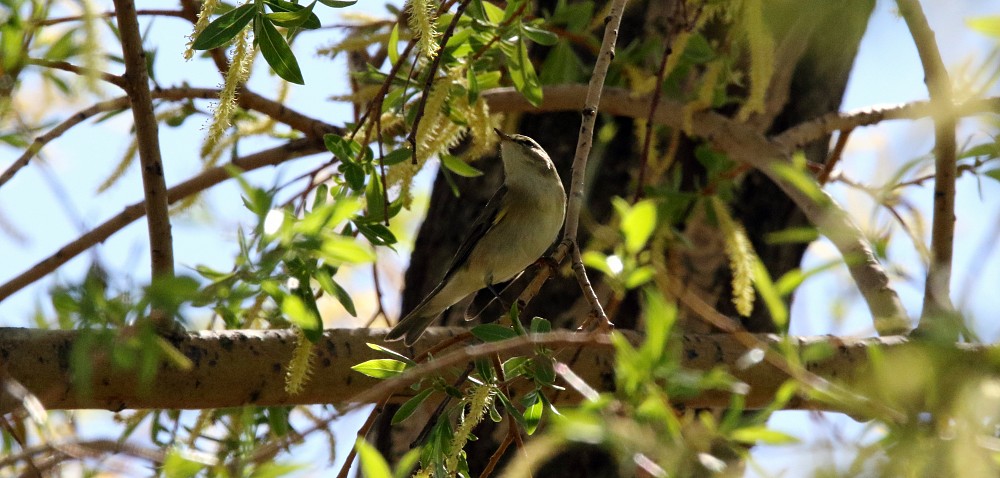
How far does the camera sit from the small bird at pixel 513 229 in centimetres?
404

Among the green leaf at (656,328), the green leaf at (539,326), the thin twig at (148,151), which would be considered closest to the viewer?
the green leaf at (656,328)

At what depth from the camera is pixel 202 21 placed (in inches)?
70.4

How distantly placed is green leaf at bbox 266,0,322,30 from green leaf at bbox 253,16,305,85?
0.02 metres

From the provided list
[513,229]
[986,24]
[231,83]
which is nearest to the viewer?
[986,24]

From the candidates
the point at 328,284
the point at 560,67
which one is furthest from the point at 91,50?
the point at 560,67

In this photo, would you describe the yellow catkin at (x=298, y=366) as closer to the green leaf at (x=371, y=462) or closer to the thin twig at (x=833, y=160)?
the green leaf at (x=371, y=462)

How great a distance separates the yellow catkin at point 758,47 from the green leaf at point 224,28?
132cm

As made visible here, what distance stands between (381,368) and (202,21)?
89 centimetres

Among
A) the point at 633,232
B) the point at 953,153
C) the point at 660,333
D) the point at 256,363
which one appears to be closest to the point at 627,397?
the point at 660,333

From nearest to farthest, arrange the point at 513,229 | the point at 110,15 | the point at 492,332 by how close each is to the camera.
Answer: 1. the point at 492,332
2. the point at 110,15
3. the point at 513,229

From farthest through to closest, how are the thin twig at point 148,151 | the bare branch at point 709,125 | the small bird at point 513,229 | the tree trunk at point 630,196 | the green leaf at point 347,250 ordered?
the tree trunk at point 630,196 → the small bird at point 513,229 → the bare branch at point 709,125 → the thin twig at point 148,151 → the green leaf at point 347,250

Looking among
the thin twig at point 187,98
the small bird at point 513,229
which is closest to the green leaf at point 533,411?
the thin twig at point 187,98

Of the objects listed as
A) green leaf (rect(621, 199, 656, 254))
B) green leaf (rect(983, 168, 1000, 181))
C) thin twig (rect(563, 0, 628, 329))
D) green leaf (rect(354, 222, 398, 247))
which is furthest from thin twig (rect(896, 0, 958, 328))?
green leaf (rect(354, 222, 398, 247))

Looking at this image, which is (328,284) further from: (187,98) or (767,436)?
(187,98)
